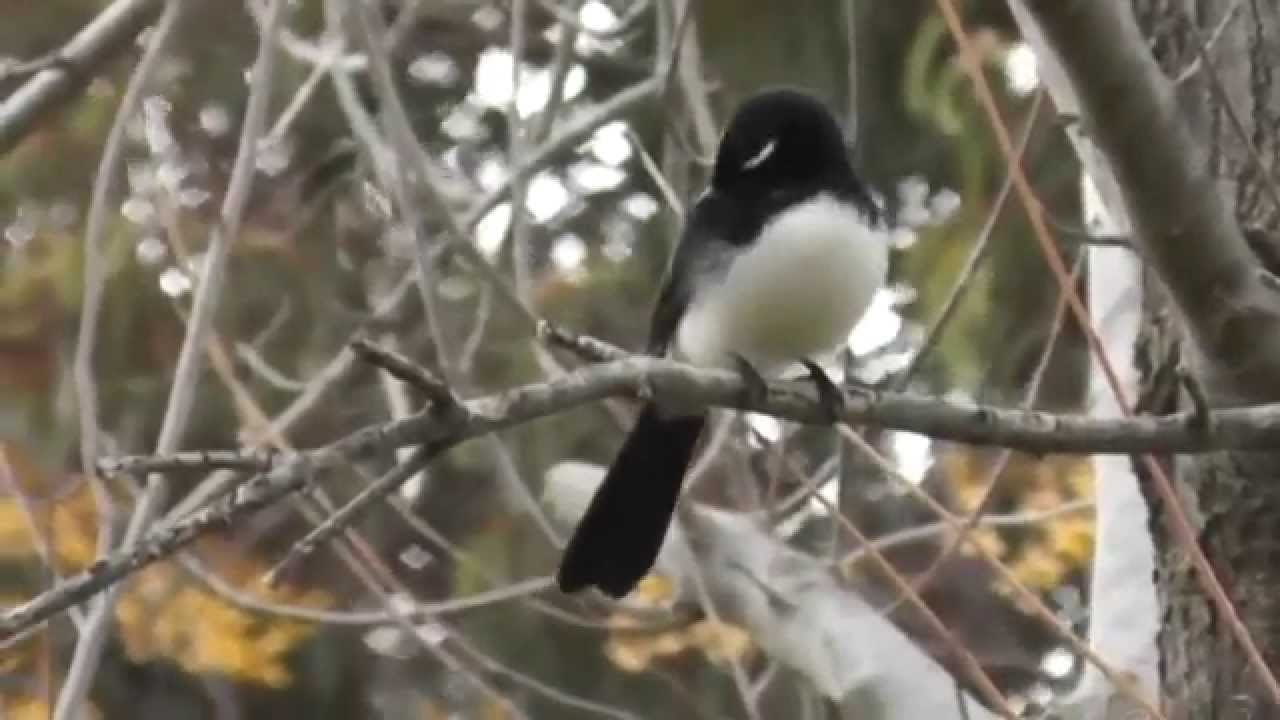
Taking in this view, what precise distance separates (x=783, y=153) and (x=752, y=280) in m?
0.14

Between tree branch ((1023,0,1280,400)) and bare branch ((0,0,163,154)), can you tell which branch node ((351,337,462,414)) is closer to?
tree branch ((1023,0,1280,400))

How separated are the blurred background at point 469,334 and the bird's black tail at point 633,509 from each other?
660 millimetres

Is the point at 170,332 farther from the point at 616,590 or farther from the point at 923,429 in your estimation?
the point at 923,429

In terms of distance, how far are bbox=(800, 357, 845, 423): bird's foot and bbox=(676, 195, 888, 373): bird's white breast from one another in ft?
0.12

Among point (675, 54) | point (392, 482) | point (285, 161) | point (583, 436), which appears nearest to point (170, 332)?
point (285, 161)

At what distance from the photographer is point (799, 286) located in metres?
1.82

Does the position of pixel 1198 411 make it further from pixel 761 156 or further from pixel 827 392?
pixel 761 156

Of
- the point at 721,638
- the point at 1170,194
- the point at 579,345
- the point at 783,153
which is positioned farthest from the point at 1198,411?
the point at 721,638

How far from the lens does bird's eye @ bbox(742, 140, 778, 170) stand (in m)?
1.88

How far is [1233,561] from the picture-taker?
1.78m

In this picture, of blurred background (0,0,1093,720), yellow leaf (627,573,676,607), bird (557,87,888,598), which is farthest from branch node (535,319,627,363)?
yellow leaf (627,573,676,607)

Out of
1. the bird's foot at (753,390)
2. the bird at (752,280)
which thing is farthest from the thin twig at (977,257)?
the bird's foot at (753,390)

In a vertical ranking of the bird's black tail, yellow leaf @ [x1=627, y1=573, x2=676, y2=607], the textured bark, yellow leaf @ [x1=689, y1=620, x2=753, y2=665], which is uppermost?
the textured bark

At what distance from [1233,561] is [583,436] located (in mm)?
1845
